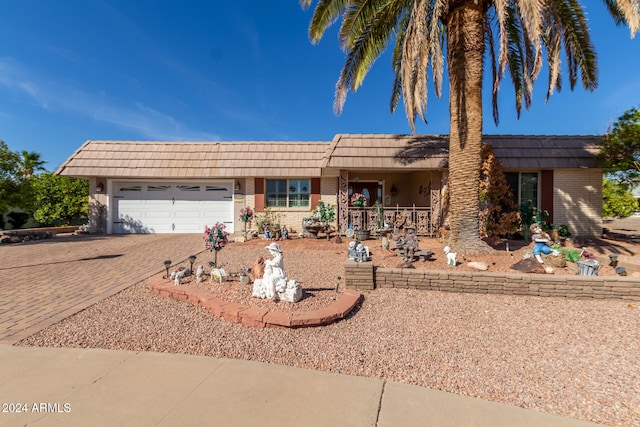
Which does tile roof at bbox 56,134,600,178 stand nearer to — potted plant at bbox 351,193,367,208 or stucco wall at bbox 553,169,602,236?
stucco wall at bbox 553,169,602,236

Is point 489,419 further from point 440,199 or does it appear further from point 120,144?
point 120,144

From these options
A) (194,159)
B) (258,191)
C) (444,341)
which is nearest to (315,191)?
(258,191)

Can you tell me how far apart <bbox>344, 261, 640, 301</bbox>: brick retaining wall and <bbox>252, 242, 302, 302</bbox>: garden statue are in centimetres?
132

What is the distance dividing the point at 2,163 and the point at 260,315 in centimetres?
1379

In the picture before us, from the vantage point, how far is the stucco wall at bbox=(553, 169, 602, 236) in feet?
37.0

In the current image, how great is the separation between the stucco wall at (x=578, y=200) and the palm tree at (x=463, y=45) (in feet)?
14.8

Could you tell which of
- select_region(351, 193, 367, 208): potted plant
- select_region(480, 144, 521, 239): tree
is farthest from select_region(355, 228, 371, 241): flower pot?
select_region(480, 144, 521, 239): tree

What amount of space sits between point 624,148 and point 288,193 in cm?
1217

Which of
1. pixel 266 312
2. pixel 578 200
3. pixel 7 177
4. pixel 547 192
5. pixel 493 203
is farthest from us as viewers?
pixel 547 192

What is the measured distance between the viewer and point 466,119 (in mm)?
7137

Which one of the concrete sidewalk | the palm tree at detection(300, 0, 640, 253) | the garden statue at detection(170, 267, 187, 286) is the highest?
the palm tree at detection(300, 0, 640, 253)

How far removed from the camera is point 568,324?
3.79 metres

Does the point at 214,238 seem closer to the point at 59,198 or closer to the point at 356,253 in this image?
the point at 356,253

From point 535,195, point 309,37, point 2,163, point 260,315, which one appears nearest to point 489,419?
point 260,315
